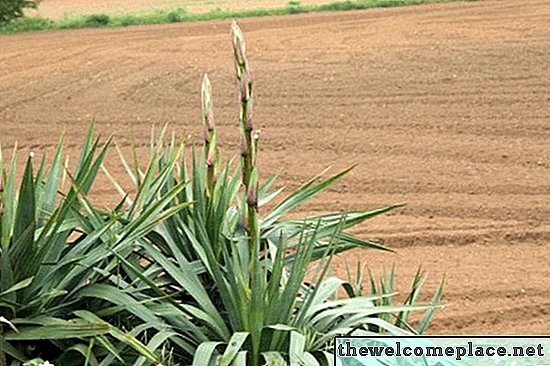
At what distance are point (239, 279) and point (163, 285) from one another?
433 mm

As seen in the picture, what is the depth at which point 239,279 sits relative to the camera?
3.71 m

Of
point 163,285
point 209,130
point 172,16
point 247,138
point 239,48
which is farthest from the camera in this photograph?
point 172,16

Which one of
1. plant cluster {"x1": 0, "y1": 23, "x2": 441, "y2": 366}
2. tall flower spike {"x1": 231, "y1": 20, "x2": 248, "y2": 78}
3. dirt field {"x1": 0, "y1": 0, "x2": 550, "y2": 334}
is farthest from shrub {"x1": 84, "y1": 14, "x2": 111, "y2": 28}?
tall flower spike {"x1": 231, "y1": 20, "x2": 248, "y2": 78}

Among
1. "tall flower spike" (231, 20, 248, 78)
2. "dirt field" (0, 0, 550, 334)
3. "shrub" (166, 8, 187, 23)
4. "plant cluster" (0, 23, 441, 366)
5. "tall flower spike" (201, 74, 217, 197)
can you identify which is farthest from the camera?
"shrub" (166, 8, 187, 23)

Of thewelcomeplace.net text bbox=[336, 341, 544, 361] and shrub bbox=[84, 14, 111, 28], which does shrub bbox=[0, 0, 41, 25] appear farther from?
thewelcomeplace.net text bbox=[336, 341, 544, 361]

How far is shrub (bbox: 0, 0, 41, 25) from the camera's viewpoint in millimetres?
20625

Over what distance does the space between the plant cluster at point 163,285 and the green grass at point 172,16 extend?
15577mm

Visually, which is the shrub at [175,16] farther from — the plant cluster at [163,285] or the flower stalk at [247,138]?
the flower stalk at [247,138]

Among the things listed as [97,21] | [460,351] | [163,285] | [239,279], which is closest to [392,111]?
[163,285]

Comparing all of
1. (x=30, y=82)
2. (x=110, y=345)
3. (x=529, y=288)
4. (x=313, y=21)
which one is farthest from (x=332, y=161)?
(x=313, y=21)

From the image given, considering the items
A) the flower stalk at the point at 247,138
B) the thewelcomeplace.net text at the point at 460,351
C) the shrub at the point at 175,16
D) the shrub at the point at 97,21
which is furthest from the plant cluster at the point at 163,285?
the shrub at the point at 97,21

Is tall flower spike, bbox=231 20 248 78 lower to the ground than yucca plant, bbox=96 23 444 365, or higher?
higher

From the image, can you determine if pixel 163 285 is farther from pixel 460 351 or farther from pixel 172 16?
pixel 172 16

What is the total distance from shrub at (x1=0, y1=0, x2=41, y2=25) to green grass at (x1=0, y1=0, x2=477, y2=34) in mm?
146
